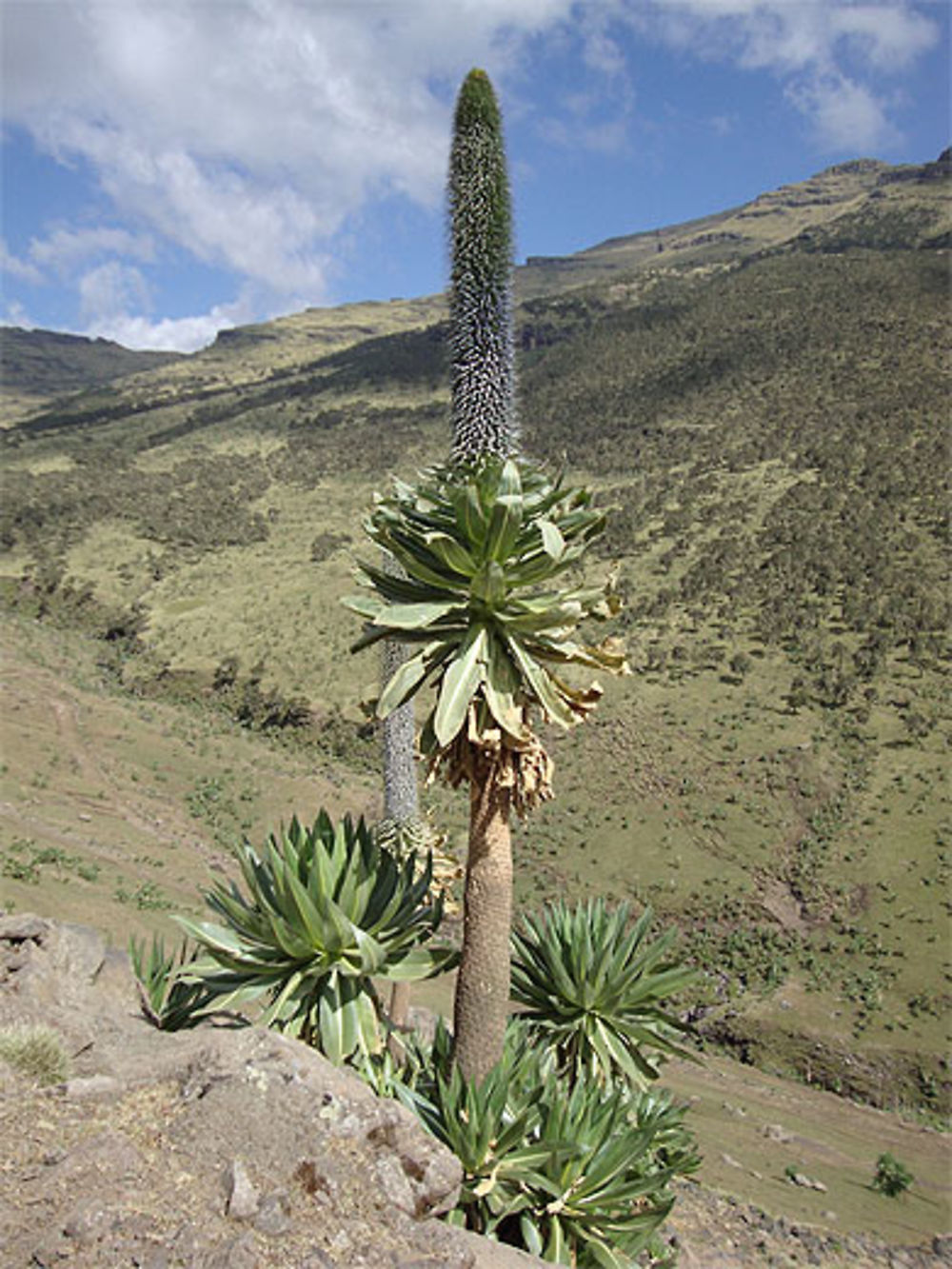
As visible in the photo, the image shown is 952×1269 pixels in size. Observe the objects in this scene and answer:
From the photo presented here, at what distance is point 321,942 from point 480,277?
369 cm

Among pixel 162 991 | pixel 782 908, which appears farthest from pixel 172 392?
pixel 162 991

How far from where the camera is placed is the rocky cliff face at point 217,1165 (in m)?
3.13

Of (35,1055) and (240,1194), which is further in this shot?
(35,1055)

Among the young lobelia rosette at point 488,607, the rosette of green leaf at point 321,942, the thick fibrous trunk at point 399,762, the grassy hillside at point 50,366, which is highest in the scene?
the grassy hillside at point 50,366

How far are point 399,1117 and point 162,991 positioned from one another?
8.67 ft

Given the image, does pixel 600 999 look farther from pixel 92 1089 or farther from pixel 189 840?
pixel 189 840

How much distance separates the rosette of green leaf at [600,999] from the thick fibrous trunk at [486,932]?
75cm

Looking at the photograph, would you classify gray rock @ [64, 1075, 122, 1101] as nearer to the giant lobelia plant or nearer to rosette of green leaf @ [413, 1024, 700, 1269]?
rosette of green leaf @ [413, 1024, 700, 1269]

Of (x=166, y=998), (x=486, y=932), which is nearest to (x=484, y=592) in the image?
(x=486, y=932)

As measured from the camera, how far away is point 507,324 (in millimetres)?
4871

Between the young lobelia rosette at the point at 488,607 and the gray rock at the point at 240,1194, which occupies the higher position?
the young lobelia rosette at the point at 488,607

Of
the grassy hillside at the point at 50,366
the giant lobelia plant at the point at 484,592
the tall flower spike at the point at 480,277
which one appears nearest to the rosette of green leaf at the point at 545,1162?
the giant lobelia plant at the point at 484,592

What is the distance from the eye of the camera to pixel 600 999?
5422 mm

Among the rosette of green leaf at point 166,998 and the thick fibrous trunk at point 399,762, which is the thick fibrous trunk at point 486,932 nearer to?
the rosette of green leaf at point 166,998
